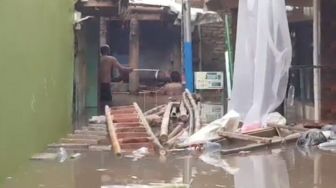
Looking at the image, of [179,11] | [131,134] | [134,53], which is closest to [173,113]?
[131,134]

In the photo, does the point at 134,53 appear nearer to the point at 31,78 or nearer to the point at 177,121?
the point at 177,121

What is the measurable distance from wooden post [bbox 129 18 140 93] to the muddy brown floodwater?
13577mm

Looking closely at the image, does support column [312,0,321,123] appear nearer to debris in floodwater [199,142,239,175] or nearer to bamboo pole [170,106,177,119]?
bamboo pole [170,106,177,119]

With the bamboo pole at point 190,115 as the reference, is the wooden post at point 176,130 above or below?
below

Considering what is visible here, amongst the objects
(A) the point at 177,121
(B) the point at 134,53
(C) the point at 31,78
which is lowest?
(A) the point at 177,121

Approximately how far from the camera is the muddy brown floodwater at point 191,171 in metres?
5.05

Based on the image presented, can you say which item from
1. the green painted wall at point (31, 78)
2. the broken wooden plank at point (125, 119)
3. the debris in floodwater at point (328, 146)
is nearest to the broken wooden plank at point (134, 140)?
the green painted wall at point (31, 78)

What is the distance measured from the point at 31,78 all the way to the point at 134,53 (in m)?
14.3

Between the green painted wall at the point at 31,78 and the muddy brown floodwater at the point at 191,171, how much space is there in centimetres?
34

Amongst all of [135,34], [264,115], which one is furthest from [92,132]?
[135,34]

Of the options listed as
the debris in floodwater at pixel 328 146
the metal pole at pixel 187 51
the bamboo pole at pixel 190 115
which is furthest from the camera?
the metal pole at pixel 187 51

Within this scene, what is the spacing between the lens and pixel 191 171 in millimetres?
5699

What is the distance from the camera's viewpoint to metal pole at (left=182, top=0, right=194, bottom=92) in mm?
13047

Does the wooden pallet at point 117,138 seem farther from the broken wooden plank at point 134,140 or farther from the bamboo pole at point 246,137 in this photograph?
the bamboo pole at point 246,137
